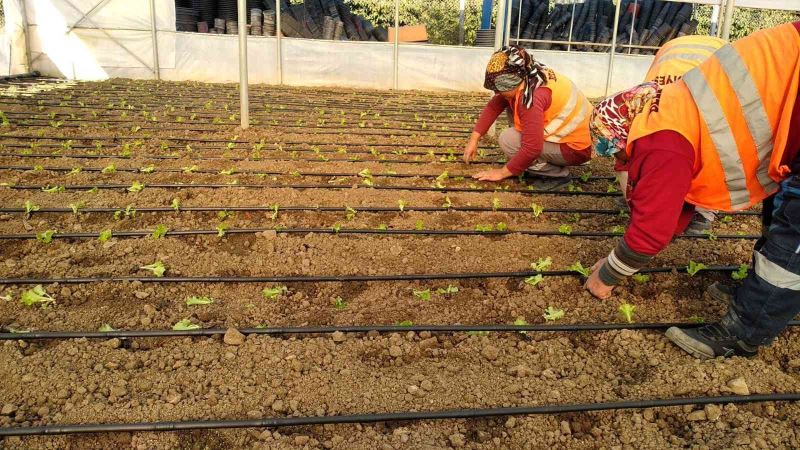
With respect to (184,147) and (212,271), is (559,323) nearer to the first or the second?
(212,271)

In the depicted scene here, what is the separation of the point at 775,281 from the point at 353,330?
1.55 meters

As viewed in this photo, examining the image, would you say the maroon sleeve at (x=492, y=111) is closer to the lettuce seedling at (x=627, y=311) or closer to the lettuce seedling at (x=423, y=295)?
the lettuce seedling at (x=423, y=295)

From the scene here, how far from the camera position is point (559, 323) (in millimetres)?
2482

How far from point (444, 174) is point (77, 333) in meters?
2.91

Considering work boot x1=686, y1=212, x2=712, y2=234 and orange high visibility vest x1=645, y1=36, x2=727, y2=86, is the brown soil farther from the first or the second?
orange high visibility vest x1=645, y1=36, x2=727, y2=86

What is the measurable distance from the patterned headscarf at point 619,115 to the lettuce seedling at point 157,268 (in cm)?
216

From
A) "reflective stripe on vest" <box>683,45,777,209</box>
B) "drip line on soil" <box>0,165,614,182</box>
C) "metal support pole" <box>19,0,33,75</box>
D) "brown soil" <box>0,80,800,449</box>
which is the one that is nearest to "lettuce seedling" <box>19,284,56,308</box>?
"brown soil" <box>0,80,800,449</box>

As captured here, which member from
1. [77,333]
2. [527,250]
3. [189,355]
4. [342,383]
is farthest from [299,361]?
[527,250]

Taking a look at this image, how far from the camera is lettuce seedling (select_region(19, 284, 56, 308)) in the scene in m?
2.55

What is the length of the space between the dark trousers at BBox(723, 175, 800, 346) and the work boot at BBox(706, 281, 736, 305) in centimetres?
57

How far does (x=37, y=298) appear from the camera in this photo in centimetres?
256

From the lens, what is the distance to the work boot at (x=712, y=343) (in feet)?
7.08

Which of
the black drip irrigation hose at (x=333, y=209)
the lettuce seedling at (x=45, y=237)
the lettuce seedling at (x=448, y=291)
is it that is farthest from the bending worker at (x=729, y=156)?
the lettuce seedling at (x=45, y=237)

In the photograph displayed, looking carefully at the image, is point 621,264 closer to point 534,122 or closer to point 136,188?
point 534,122
